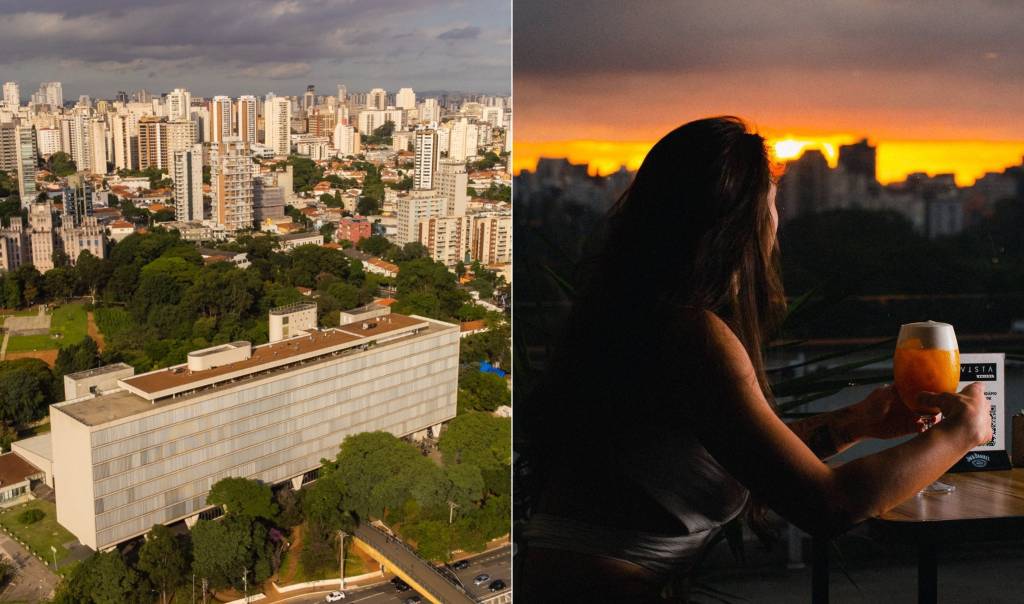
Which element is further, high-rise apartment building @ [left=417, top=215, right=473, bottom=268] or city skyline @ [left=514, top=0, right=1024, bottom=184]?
high-rise apartment building @ [left=417, top=215, right=473, bottom=268]

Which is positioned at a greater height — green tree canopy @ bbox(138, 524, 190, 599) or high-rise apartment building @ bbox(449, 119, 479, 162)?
high-rise apartment building @ bbox(449, 119, 479, 162)

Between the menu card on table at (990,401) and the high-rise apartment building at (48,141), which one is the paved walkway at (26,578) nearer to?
the high-rise apartment building at (48,141)

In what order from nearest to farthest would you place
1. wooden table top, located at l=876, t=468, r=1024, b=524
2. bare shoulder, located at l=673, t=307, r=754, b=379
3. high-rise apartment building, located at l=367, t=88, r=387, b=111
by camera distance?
bare shoulder, located at l=673, t=307, r=754, b=379 → wooden table top, located at l=876, t=468, r=1024, b=524 → high-rise apartment building, located at l=367, t=88, r=387, b=111

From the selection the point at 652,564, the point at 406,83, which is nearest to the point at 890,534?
the point at 652,564

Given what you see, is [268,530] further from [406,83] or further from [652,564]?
[652,564]

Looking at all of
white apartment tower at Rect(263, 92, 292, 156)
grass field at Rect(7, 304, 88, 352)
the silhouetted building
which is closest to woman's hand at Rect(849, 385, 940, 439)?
the silhouetted building

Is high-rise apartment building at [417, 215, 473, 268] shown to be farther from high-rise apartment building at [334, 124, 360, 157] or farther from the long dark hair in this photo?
the long dark hair

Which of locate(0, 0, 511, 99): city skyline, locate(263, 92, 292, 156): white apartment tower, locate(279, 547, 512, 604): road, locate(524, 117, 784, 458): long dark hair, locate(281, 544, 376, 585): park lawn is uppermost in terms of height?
locate(0, 0, 511, 99): city skyline

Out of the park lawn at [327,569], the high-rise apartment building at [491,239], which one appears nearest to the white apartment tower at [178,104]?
the high-rise apartment building at [491,239]
